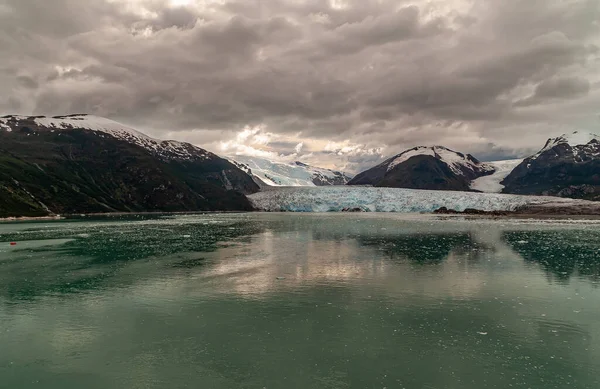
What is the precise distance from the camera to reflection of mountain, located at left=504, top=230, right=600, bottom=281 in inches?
1629

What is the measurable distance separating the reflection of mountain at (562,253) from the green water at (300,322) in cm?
62

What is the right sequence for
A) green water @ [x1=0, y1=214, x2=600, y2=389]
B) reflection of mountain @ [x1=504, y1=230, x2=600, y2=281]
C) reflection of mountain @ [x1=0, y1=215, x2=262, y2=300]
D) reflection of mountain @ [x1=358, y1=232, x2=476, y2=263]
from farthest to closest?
reflection of mountain @ [x1=358, y1=232, x2=476, y2=263] → reflection of mountain @ [x1=504, y1=230, x2=600, y2=281] → reflection of mountain @ [x1=0, y1=215, x2=262, y2=300] → green water @ [x1=0, y1=214, x2=600, y2=389]

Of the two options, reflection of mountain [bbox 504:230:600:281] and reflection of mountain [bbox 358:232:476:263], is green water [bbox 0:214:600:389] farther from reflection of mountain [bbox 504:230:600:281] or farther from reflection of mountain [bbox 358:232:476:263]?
reflection of mountain [bbox 358:232:476:263]

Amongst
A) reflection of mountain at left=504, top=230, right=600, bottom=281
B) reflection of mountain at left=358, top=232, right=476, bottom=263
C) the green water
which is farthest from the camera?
reflection of mountain at left=358, top=232, right=476, bottom=263

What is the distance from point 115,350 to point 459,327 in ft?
62.0

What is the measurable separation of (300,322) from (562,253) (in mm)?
44752

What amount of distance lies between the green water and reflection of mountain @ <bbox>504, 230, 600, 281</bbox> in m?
0.62

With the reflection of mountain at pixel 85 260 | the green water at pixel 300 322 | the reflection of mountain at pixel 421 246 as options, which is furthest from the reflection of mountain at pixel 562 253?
the reflection of mountain at pixel 85 260

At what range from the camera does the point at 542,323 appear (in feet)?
80.3

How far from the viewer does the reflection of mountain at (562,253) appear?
1629 inches

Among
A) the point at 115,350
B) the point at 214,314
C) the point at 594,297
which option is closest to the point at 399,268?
the point at 594,297

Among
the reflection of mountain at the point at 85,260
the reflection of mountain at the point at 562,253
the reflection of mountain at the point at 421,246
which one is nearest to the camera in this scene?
the reflection of mountain at the point at 85,260

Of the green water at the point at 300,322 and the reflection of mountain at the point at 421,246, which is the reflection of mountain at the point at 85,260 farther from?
the reflection of mountain at the point at 421,246

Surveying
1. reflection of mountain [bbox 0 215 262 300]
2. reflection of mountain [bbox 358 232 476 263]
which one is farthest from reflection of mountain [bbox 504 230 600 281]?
reflection of mountain [bbox 0 215 262 300]
